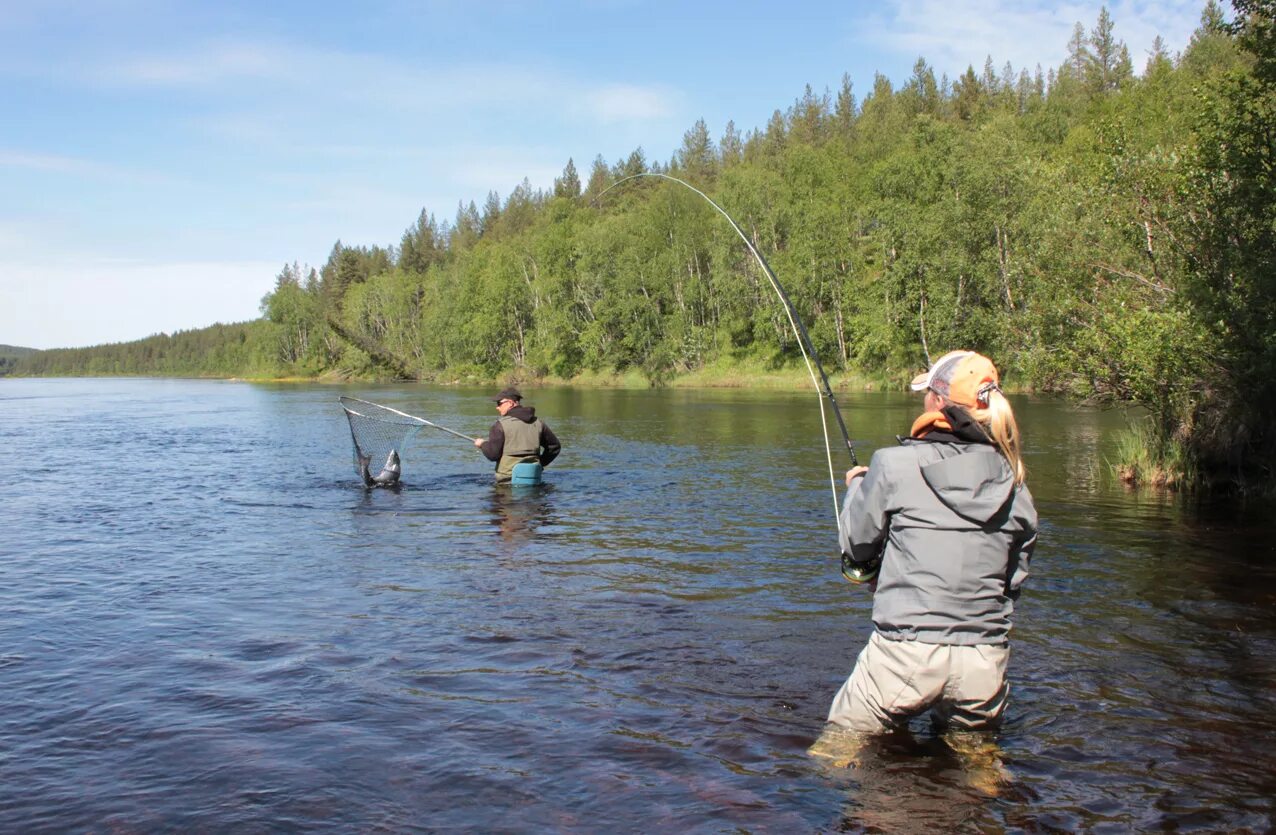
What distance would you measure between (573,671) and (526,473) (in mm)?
10543

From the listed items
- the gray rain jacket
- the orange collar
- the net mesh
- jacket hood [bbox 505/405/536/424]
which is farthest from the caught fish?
the orange collar

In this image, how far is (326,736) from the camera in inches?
255

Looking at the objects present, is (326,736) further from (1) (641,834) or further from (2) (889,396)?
(2) (889,396)

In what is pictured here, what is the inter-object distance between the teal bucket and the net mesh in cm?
254

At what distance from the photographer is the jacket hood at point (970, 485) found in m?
4.59

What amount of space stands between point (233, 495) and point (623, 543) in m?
9.46

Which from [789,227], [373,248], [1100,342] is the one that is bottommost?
[1100,342]

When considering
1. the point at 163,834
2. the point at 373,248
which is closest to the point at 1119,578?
the point at 163,834

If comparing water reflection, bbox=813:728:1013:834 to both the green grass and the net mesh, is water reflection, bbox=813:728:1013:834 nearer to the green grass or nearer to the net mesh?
the green grass

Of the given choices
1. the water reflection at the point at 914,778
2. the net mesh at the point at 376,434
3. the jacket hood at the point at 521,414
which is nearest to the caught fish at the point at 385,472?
the net mesh at the point at 376,434

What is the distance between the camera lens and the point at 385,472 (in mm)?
A: 19172

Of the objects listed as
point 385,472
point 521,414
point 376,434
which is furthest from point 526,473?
point 376,434

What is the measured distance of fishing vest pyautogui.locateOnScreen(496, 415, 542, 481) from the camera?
1778 centimetres

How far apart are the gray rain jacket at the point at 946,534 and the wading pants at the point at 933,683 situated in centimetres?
7
